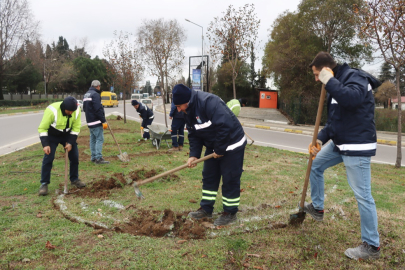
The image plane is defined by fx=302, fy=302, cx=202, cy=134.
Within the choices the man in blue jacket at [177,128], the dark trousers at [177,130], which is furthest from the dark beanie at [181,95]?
the dark trousers at [177,130]

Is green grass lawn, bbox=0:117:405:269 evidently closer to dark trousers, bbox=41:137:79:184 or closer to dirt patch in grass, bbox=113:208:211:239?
dirt patch in grass, bbox=113:208:211:239

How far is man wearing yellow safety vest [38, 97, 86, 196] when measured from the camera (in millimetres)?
4945

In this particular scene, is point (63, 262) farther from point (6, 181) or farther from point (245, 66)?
point (245, 66)

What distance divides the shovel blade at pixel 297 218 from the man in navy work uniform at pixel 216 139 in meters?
0.69

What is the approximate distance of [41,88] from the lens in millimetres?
46844

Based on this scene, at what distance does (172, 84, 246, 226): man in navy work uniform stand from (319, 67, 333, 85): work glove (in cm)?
114

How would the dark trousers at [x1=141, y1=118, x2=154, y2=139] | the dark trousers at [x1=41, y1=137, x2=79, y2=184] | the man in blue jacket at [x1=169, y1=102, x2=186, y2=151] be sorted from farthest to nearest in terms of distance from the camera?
the dark trousers at [x1=141, y1=118, x2=154, y2=139] < the man in blue jacket at [x1=169, y1=102, x2=186, y2=151] < the dark trousers at [x1=41, y1=137, x2=79, y2=184]

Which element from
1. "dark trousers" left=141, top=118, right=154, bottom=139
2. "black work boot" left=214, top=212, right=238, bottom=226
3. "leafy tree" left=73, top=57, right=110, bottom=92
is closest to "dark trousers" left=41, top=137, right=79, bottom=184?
"black work boot" left=214, top=212, right=238, bottom=226

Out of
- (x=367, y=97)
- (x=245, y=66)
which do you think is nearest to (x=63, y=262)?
(x=367, y=97)

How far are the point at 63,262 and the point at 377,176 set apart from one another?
6.32 m

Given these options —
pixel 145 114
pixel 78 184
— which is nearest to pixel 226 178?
pixel 78 184

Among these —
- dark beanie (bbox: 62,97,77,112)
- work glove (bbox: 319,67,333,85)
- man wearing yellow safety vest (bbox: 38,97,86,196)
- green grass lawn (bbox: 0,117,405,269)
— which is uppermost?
work glove (bbox: 319,67,333,85)

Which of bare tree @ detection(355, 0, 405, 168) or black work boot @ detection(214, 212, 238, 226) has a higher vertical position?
bare tree @ detection(355, 0, 405, 168)

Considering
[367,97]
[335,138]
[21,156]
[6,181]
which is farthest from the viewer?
[21,156]
